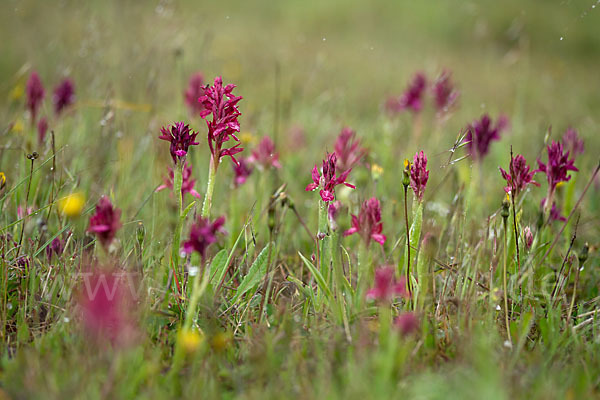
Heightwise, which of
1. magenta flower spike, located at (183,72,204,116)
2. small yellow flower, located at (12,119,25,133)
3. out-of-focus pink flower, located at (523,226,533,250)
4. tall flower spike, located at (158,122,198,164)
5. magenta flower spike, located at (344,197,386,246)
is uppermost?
magenta flower spike, located at (183,72,204,116)

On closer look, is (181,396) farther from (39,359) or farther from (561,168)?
(561,168)

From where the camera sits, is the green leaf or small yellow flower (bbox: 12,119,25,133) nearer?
the green leaf

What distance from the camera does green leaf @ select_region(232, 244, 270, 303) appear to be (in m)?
1.87

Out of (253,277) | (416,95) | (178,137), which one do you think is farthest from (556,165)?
(416,95)

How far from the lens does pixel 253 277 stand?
1.88m

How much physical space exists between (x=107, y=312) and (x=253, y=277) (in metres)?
A: 0.67

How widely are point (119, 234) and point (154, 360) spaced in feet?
2.78

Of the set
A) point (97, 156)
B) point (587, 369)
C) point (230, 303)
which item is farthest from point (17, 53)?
point (587, 369)

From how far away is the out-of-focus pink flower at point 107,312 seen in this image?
1298mm

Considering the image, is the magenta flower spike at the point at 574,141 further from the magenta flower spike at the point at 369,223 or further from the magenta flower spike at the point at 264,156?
the magenta flower spike at the point at 264,156

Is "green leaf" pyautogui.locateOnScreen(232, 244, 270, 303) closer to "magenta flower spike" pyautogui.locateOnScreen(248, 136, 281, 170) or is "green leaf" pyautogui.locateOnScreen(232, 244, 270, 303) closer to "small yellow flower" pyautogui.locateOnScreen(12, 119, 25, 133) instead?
"magenta flower spike" pyautogui.locateOnScreen(248, 136, 281, 170)

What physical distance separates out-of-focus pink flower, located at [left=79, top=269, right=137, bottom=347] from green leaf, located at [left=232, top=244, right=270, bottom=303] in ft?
1.32

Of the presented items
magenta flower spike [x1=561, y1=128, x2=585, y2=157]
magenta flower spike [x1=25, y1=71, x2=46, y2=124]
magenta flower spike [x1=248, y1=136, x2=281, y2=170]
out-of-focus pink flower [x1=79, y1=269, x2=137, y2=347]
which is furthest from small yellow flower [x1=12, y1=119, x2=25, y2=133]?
magenta flower spike [x1=561, y1=128, x2=585, y2=157]

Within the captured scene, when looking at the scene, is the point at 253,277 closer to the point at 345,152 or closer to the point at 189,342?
the point at 189,342
